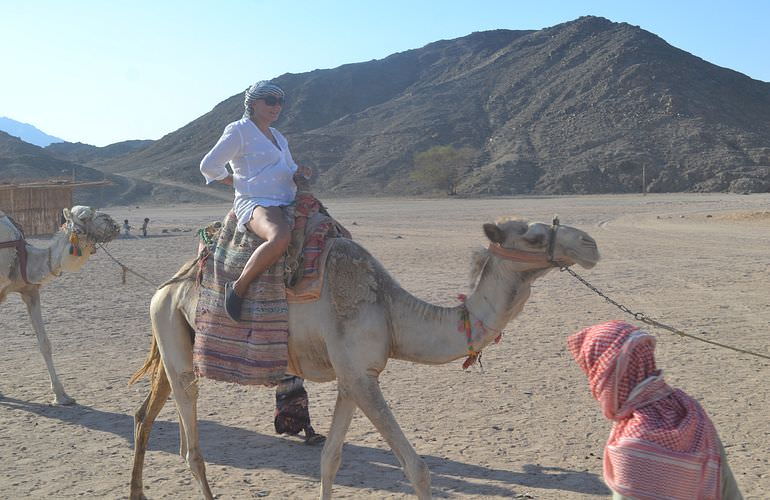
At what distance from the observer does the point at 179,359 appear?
555 cm

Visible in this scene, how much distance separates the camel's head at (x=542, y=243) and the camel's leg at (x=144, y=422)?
9.36 feet

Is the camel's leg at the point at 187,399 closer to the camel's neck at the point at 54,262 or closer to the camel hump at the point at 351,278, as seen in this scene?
the camel hump at the point at 351,278

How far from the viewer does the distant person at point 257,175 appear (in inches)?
194

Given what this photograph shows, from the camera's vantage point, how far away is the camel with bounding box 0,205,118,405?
8578 millimetres

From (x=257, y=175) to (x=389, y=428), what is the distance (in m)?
1.84

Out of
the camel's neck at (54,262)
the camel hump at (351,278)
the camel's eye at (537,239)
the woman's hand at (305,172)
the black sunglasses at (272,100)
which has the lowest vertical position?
the camel's neck at (54,262)

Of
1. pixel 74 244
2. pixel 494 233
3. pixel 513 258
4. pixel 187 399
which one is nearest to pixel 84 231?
pixel 74 244

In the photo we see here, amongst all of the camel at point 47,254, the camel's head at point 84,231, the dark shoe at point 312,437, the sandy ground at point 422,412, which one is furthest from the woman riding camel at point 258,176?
the camel at point 47,254

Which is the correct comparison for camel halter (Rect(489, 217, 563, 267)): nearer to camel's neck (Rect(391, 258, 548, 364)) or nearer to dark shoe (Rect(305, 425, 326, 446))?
camel's neck (Rect(391, 258, 548, 364))

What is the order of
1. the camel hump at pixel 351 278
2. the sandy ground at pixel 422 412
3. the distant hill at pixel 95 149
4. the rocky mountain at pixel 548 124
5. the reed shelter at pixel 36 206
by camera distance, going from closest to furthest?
the camel hump at pixel 351 278, the sandy ground at pixel 422 412, the reed shelter at pixel 36 206, the rocky mountain at pixel 548 124, the distant hill at pixel 95 149

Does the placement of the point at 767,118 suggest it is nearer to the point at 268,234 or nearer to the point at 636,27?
the point at 636,27

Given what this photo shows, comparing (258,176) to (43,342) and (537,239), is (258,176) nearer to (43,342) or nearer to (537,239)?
(537,239)

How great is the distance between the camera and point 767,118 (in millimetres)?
96375

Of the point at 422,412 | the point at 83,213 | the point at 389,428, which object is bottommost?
the point at 422,412
